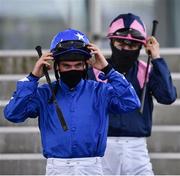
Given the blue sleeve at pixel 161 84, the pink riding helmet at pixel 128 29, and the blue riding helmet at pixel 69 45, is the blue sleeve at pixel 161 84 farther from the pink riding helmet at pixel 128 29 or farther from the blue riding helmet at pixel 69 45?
the blue riding helmet at pixel 69 45

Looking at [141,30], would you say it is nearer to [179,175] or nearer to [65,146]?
[65,146]

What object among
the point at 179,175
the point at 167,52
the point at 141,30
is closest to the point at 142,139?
the point at 141,30

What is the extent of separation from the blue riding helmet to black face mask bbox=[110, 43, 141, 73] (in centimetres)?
81

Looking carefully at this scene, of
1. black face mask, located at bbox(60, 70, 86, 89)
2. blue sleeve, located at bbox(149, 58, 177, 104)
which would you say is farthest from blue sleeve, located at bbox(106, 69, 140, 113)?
blue sleeve, located at bbox(149, 58, 177, 104)

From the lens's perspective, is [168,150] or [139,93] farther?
[168,150]

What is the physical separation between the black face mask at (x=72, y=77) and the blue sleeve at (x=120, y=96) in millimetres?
205

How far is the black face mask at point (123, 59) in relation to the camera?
216 inches

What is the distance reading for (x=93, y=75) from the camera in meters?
5.39

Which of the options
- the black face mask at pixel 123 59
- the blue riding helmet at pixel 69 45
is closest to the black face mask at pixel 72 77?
the blue riding helmet at pixel 69 45

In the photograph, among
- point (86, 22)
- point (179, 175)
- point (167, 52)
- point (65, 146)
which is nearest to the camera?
point (65, 146)

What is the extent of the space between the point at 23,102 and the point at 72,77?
1.11 feet

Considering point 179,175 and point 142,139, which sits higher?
point 142,139

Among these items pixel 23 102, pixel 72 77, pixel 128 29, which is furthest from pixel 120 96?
pixel 128 29

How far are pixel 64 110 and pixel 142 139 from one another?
1025mm
